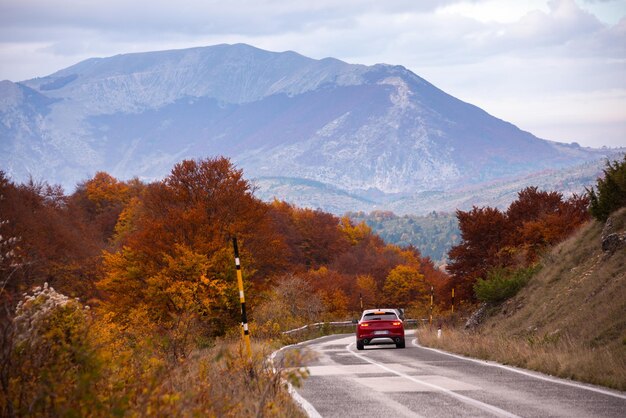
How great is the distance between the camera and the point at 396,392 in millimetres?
14695

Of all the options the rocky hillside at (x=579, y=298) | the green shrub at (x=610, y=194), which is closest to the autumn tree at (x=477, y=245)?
the rocky hillside at (x=579, y=298)

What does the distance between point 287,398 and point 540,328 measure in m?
16.0

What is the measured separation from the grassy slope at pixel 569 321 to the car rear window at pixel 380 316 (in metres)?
1.42

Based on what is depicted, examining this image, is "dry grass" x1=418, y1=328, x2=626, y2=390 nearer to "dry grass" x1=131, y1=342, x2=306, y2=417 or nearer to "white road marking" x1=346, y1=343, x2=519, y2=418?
"white road marking" x1=346, y1=343, x2=519, y2=418

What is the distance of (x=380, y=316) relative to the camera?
105 feet

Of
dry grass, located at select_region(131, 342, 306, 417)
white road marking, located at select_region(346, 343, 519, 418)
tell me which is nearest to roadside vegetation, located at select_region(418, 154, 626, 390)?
white road marking, located at select_region(346, 343, 519, 418)

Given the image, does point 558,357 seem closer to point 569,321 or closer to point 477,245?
point 569,321

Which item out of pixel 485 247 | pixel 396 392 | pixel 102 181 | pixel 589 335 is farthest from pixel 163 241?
pixel 102 181

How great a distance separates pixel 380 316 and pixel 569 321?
953 centimetres

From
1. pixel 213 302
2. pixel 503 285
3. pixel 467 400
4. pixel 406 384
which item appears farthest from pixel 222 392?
pixel 213 302

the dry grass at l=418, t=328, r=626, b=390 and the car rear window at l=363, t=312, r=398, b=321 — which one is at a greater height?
the car rear window at l=363, t=312, r=398, b=321

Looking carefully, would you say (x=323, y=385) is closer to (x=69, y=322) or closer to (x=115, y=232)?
(x=69, y=322)

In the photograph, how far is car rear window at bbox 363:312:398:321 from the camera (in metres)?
31.7

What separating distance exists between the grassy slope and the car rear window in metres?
1.42
